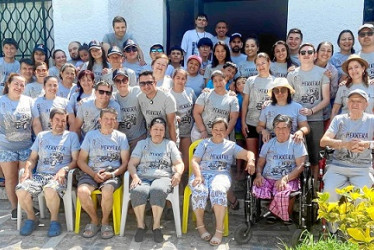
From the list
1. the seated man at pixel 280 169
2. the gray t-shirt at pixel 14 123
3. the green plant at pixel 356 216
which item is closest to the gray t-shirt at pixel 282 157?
the seated man at pixel 280 169

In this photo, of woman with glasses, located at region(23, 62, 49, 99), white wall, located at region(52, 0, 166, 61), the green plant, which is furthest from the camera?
white wall, located at region(52, 0, 166, 61)

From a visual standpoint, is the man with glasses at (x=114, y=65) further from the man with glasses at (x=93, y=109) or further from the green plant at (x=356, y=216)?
the green plant at (x=356, y=216)

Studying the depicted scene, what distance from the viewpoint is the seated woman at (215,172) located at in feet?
12.4

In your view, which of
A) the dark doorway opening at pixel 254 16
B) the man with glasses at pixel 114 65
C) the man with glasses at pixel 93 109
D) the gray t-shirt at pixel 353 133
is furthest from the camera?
the dark doorway opening at pixel 254 16

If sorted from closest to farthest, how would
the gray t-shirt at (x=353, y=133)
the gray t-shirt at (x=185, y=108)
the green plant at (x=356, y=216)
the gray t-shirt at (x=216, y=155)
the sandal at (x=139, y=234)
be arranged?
the green plant at (x=356, y=216) → the gray t-shirt at (x=353, y=133) → the sandal at (x=139, y=234) → the gray t-shirt at (x=216, y=155) → the gray t-shirt at (x=185, y=108)

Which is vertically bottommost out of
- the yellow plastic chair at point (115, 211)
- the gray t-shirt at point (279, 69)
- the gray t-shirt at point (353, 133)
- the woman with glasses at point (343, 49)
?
the yellow plastic chair at point (115, 211)

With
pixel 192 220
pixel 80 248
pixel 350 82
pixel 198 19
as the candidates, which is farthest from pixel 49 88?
pixel 350 82

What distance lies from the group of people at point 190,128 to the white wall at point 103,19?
164 centimetres

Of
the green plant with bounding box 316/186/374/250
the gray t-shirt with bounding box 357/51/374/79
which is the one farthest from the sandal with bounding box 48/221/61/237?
the gray t-shirt with bounding box 357/51/374/79

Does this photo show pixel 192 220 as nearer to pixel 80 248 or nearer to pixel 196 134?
pixel 196 134

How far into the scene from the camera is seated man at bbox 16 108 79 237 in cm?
398

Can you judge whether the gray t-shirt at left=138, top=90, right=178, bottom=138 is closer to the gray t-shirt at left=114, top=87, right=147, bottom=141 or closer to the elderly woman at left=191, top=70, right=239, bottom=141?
the gray t-shirt at left=114, top=87, right=147, bottom=141

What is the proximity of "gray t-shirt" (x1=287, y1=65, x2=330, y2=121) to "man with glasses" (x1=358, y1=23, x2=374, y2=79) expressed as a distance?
0.54 m

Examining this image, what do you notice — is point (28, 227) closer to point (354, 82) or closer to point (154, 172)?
point (154, 172)
